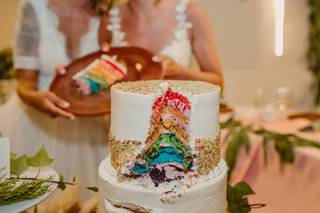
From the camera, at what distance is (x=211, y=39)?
66.2 inches

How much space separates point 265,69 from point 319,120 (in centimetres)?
103

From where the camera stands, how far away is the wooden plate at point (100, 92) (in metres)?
1.43

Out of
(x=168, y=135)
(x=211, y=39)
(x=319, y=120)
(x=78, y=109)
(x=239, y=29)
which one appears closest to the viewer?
(x=168, y=135)

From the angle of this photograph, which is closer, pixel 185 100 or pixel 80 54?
pixel 185 100

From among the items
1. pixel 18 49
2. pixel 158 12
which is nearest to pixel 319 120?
pixel 158 12

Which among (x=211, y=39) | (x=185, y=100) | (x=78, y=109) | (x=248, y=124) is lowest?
(x=248, y=124)

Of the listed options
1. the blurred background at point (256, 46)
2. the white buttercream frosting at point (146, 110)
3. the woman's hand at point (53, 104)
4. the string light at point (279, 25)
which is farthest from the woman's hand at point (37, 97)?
the string light at point (279, 25)

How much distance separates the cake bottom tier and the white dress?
91cm

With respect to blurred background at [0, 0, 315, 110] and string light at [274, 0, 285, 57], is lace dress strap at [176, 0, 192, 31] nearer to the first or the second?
blurred background at [0, 0, 315, 110]

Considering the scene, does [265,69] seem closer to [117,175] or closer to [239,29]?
[239,29]

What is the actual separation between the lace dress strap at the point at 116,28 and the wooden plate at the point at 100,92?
114mm

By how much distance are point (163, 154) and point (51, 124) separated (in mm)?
1078

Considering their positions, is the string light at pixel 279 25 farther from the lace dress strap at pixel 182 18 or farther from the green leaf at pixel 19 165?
the green leaf at pixel 19 165

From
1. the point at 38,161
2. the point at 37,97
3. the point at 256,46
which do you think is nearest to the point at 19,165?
the point at 38,161
